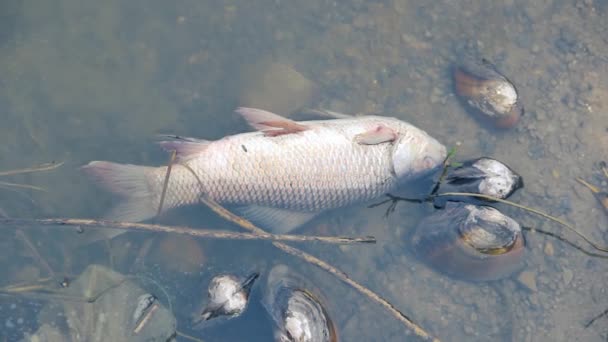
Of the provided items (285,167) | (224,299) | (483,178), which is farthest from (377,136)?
(224,299)

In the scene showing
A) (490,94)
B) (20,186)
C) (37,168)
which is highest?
(490,94)

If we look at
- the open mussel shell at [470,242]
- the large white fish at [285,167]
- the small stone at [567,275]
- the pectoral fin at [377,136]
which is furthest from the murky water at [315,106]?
the pectoral fin at [377,136]

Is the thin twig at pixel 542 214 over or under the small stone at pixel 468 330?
over

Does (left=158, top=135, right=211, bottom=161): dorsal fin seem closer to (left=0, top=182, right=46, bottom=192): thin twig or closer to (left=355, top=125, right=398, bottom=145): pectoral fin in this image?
(left=355, top=125, right=398, bottom=145): pectoral fin

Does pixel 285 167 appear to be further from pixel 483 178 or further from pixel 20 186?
pixel 20 186

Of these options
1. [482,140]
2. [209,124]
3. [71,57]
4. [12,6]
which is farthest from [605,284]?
[12,6]

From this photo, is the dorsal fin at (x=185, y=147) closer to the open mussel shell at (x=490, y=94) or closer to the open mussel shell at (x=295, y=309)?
the open mussel shell at (x=295, y=309)
